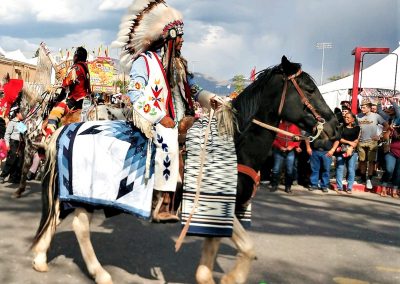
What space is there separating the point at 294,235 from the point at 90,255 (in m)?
3.44

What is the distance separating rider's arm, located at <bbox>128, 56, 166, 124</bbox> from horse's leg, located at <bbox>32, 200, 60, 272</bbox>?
5.07 ft

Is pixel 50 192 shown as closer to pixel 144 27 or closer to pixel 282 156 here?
pixel 144 27

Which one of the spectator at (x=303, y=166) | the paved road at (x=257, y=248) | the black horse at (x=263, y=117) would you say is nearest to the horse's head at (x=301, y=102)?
the black horse at (x=263, y=117)

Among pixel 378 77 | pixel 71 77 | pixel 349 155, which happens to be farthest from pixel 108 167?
pixel 378 77

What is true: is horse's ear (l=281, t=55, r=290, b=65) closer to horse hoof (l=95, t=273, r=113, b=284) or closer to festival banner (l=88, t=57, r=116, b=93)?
horse hoof (l=95, t=273, r=113, b=284)

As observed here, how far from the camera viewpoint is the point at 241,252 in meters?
4.30

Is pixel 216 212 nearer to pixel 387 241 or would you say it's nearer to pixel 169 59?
pixel 169 59

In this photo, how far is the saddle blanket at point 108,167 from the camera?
436cm

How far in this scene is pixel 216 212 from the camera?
4.04m

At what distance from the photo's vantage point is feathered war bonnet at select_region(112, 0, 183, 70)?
14.5 feet

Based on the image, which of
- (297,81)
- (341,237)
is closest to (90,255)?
(297,81)

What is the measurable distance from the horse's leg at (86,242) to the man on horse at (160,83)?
80 centimetres

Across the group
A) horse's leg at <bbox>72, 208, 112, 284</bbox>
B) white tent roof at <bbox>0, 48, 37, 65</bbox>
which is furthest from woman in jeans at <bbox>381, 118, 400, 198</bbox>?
white tent roof at <bbox>0, 48, 37, 65</bbox>

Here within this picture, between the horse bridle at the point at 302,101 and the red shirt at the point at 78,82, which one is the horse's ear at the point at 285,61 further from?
the red shirt at the point at 78,82
